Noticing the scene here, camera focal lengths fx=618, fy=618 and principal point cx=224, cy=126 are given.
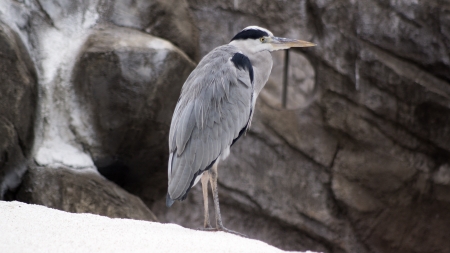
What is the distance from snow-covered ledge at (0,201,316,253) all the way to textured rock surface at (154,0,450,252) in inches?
84.3

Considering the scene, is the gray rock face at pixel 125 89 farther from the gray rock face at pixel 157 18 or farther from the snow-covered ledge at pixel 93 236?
the snow-covered ledge at pixel 93 236

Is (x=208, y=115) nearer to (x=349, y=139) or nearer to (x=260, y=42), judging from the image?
(x=260, y=42)

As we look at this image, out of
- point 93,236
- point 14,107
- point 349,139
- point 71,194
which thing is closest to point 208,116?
point 93,236

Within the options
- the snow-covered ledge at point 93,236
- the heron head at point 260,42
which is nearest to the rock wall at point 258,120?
the heron head at point 260,42

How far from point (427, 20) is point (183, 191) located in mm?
2715

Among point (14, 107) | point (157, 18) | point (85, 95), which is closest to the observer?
point (14, 107)

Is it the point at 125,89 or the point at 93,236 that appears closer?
the point at 93,236

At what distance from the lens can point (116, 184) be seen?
4.68 meters

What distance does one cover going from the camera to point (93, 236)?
110 inches

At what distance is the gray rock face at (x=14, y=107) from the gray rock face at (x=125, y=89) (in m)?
0.39

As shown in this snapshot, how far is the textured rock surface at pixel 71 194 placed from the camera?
13.7ft

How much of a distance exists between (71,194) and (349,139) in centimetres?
242

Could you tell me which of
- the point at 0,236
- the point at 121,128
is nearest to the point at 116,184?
the point at 121,128

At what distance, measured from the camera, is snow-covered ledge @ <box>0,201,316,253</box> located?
8.61 ft
